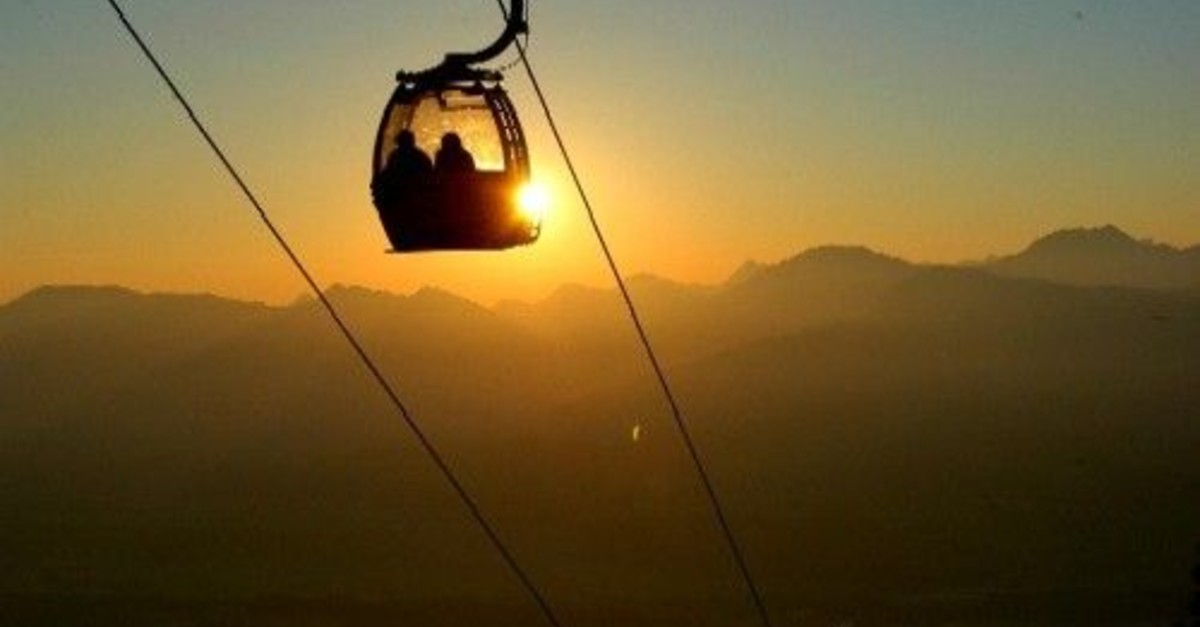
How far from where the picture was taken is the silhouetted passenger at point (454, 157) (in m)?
8.18

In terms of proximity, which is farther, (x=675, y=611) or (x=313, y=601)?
(x=313, y=601)

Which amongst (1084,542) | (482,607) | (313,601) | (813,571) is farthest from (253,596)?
(1084,542)

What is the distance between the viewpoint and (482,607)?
14800 cm

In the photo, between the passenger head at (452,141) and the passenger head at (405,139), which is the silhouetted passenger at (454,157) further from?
the passenger head at (405,139)

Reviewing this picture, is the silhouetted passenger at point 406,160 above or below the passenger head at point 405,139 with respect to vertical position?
below

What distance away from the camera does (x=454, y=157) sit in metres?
8.19

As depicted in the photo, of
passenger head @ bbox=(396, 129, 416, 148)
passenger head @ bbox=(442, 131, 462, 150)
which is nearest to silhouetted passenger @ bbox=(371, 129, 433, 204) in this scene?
passenger head @ bbox=(396, 129, 416, 148)

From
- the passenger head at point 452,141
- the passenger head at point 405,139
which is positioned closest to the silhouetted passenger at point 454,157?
the passenger head at point 452,141

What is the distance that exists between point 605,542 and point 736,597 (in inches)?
1414

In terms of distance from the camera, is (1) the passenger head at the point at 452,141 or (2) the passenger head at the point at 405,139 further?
(2) the passenger head at the point at 405,139

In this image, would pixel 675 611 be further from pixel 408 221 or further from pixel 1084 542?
pixel 408 221

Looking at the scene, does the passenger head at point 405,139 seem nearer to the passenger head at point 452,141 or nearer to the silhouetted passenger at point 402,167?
the silhouetted passenger at point 402,167

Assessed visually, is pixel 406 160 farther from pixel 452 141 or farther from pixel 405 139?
pixel 452 141

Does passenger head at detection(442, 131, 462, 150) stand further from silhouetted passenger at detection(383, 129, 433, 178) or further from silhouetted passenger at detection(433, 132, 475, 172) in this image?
silhouetted passenger at detection(383, 129, 433, 178)
